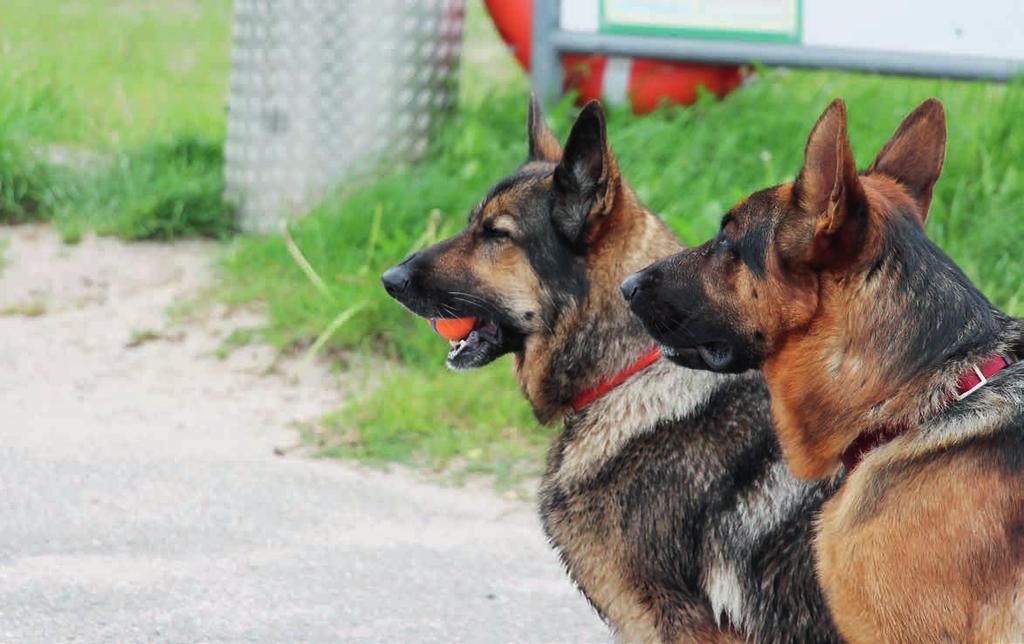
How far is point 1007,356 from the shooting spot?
3.13 metres

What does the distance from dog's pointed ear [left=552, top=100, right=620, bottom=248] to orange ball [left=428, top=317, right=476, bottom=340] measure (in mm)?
421

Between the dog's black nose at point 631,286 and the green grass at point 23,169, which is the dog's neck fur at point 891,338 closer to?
the dog's black nose at point 631,286

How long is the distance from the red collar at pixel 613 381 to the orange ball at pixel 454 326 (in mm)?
383

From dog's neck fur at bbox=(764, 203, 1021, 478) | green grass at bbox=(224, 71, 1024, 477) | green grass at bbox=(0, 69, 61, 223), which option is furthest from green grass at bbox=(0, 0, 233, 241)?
dog's neck fur at bbox=(764, 203, 1021, 478)

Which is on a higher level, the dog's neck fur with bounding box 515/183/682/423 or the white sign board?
the white sign board

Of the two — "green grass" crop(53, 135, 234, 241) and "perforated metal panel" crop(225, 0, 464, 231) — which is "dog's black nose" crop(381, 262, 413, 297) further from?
"green grass" crop(53, 135, 234, 241)

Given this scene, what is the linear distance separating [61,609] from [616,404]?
1.67 metres

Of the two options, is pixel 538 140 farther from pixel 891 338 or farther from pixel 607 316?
pixel 891 338

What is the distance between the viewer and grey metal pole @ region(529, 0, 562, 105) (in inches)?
283

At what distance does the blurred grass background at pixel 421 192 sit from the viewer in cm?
577

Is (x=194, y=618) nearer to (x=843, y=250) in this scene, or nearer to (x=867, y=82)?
(x=843, y=250)

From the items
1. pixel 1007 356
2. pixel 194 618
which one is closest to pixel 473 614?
pixel 194 618

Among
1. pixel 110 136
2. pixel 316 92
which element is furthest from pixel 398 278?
pixel 110 136

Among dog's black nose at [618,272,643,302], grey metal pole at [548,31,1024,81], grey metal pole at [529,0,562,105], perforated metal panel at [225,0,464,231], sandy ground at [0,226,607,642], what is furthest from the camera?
grey metal pole at [529,0,562,105]
